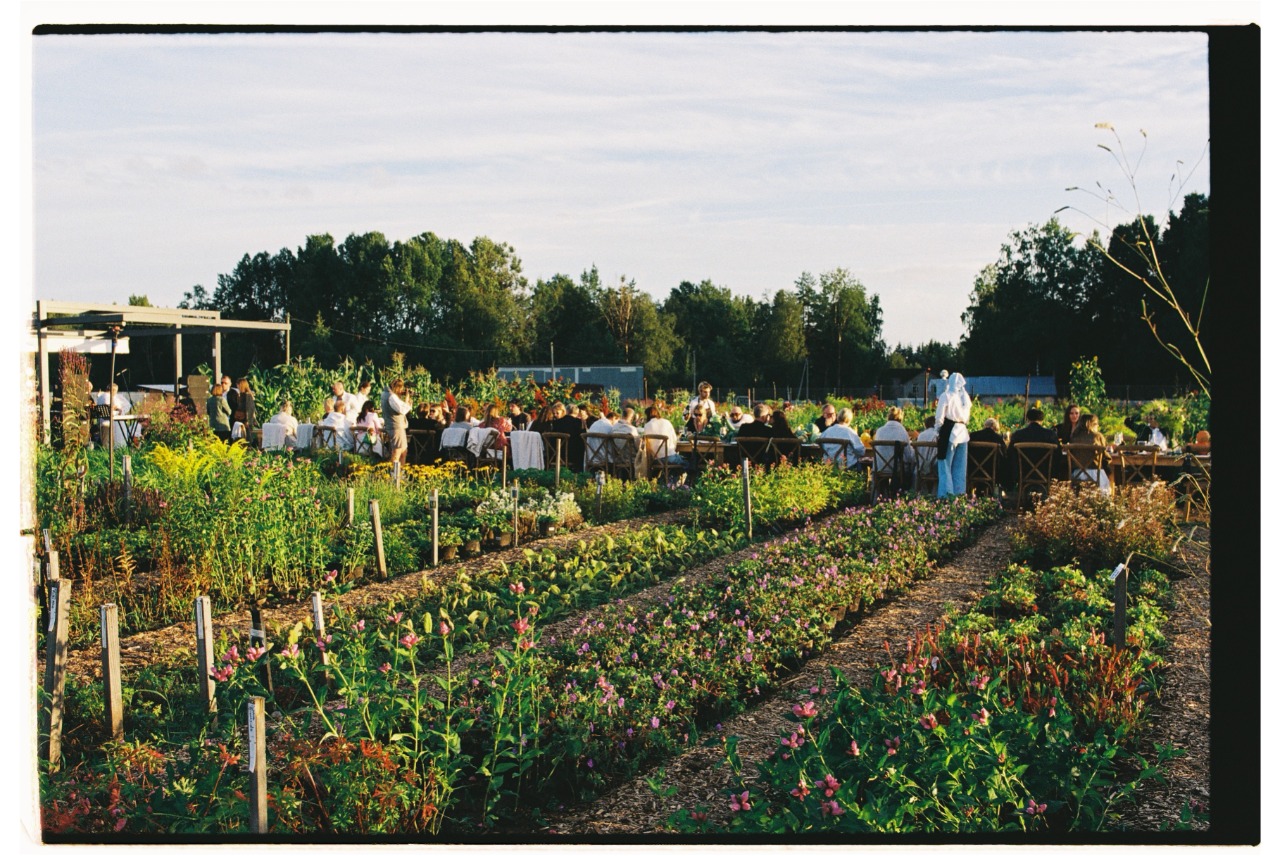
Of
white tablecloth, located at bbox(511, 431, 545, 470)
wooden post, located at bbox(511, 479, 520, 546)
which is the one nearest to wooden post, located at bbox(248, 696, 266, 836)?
wooden post, located at bbox(511, 479, 520, 546)

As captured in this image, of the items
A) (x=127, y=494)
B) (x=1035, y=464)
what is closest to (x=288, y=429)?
(x=127, y=494)

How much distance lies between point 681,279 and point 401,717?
5171 centimetres

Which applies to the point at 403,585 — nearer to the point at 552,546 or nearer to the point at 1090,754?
the point at 552,546

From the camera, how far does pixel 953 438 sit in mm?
10125

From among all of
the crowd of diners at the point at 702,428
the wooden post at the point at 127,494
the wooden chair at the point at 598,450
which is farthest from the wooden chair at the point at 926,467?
the wooden post at the point at 127,494

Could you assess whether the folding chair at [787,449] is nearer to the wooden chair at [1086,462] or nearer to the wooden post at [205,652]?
the wooden chair at [1086,462]

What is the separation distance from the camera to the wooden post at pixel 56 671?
3.66m

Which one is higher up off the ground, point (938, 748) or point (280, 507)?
point (280, 507)

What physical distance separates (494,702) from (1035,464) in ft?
25.5

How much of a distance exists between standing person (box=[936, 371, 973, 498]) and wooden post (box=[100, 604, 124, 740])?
8.00 metres

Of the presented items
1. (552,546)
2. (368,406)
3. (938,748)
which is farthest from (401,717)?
(368,406)

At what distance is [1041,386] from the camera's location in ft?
147

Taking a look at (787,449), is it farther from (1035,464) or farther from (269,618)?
(269,618)

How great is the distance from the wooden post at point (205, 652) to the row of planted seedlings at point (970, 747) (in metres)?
2.08
